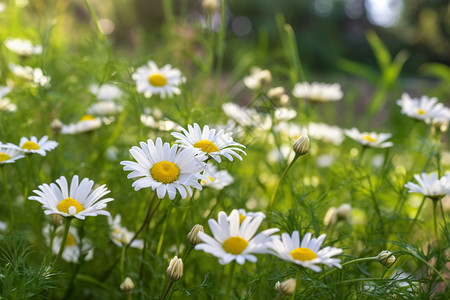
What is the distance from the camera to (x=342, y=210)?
94 centimetres

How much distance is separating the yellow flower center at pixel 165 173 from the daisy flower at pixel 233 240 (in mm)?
94

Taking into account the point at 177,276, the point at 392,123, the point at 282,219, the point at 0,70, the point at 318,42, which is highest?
the point at 318,42

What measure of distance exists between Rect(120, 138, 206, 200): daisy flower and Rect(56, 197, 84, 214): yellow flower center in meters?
0.09

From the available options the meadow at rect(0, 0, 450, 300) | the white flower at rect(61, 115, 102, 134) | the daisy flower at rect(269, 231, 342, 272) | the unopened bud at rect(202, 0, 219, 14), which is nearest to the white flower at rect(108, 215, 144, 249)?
the meadow at rect(0, 0, 450, 300)

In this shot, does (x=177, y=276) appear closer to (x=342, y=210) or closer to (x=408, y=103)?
(x=342, y=210)

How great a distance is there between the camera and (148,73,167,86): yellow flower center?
1093 millimetres

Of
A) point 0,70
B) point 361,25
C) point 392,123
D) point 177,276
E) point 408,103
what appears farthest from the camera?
point 361,25

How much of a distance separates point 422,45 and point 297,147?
882 cm

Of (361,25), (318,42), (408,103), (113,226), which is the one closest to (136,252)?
(113,226)

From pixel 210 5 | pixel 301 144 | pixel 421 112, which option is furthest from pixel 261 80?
pixel 301 144

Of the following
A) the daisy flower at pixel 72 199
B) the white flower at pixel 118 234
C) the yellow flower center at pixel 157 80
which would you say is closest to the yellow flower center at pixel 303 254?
the daisy flower at pixel 72 199

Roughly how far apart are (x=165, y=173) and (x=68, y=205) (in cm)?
14

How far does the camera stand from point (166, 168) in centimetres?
67

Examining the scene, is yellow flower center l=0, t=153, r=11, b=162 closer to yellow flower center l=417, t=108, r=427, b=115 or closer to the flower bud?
the flower bud
